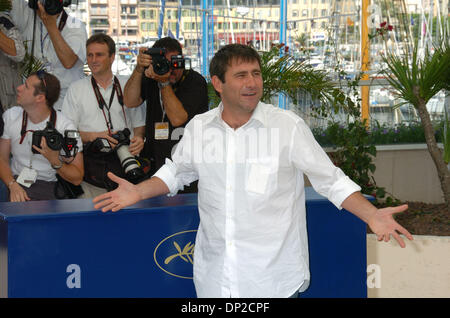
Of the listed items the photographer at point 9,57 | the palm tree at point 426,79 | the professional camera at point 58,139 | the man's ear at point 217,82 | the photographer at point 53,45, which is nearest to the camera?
the man's ear at point 217,82

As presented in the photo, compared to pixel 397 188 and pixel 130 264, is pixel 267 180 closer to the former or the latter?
pixel 130 264

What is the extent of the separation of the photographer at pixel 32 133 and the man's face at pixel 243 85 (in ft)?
4.52

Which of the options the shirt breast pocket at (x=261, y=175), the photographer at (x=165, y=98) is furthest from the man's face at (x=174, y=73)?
the shirt breast pocket at (x=261, y=175)

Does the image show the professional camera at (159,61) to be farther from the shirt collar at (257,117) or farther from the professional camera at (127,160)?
the shirt collar at (257,117)

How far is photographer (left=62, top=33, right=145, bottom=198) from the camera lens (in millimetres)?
3779

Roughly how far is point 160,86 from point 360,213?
1.59 metres

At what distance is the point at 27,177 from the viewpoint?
11.8 ft

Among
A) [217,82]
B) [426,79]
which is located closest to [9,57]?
[217,82]

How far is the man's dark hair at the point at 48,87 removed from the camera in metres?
3.69

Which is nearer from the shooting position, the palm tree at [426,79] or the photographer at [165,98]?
the photographer at [165,98]

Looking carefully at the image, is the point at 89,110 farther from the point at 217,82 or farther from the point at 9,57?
the point at 217,82

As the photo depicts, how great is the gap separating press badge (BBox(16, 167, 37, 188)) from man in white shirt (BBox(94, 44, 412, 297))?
140 cm

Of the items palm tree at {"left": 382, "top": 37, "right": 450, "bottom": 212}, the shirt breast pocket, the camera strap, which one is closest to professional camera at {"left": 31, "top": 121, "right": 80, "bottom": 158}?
the camera strap
